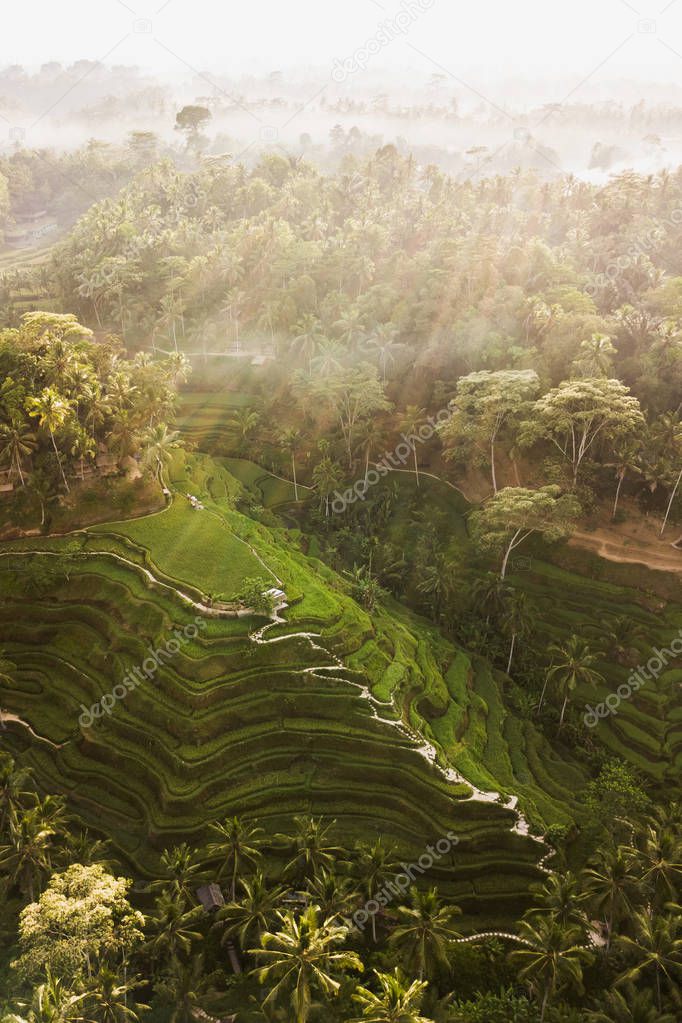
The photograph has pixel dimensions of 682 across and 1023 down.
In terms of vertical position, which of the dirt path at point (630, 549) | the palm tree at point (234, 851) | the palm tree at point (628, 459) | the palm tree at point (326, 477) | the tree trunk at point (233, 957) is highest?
the palm tree at point (628, 459)

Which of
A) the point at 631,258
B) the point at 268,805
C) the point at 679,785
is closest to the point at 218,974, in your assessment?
the point at 268,805

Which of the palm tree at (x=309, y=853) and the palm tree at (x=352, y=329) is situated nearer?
the palm tree at (x=309, y=853)

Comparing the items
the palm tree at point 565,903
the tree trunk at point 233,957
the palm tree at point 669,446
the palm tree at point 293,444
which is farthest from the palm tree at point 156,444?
the palm tree at point 565,903

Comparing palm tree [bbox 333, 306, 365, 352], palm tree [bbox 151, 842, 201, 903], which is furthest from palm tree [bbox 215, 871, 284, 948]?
palm tree [bbox 333, 306, 365, 352]

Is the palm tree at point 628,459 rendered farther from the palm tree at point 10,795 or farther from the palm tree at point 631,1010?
the palm tree at point 10,795

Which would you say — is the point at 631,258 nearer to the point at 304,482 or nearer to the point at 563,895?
the point at 304,482

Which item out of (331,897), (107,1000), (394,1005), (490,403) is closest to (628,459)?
(490,403)
